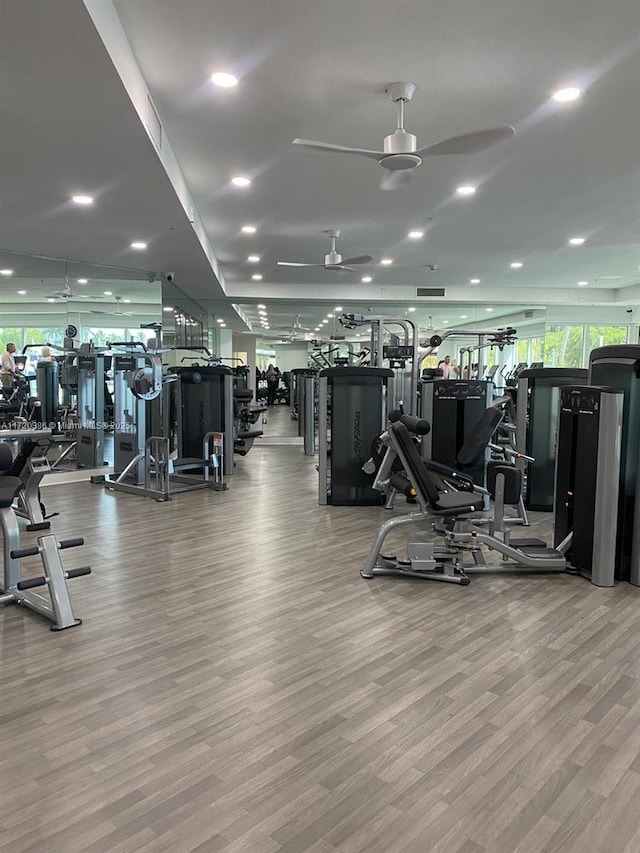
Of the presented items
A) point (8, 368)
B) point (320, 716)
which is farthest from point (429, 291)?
point (320, 716)

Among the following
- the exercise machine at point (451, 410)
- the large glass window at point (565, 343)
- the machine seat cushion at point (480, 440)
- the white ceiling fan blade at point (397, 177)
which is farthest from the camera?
the large glass window at point (565, 343)

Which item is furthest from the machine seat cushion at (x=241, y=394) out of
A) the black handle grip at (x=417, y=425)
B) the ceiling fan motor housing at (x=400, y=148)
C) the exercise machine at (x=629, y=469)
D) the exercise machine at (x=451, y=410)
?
the exercise machine at (x=629, y=469)

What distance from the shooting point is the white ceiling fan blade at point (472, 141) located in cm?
315

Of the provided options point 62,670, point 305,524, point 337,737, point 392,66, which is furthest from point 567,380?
point 62,670

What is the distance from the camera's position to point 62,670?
2.42m

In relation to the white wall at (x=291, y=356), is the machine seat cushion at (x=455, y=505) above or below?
below

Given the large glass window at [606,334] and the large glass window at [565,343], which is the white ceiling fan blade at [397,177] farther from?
the large glass window at [606,334]

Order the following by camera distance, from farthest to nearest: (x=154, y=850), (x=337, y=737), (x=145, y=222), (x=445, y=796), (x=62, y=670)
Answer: (x=145, y=222) → (x=62, y=670) → (x=337, y=737) → (x=445, y=796) → (x=154, y=850)

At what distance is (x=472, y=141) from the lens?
131 inches

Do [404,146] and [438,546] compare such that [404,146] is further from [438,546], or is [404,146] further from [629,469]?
[438,546]

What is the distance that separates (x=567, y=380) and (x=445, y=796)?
14.0 ft

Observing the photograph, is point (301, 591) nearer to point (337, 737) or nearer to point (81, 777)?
A: point (337, 737)

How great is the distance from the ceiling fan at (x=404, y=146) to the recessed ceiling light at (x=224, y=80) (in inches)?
22.8

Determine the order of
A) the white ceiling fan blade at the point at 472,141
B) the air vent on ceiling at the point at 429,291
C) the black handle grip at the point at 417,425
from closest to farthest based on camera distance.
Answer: the white ceiling fan blade at the point at 472,141
the black handle grip at the point at 417,425
the air vent on ceiling at the point at 429,291
